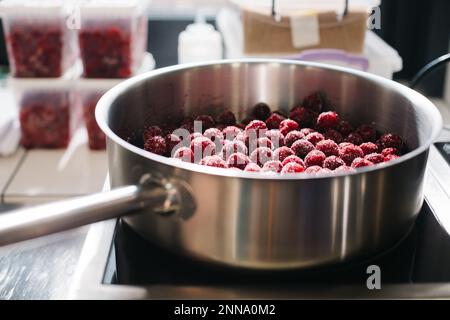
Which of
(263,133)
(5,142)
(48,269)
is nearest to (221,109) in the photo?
(263,133)

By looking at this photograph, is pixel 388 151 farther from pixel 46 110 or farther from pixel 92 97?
pixel 46 110

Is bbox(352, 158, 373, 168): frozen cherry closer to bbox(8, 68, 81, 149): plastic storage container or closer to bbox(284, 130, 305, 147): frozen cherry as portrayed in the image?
bbox(284, 130, 305, 147): frozen cherry

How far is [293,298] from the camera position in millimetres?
567

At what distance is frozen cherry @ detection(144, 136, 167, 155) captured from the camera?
750 mm

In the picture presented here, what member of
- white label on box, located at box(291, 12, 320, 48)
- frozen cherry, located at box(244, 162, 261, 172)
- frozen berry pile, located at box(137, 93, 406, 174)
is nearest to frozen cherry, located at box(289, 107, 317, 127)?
frozen berry pile, located at box(137, 93, 406, 174)

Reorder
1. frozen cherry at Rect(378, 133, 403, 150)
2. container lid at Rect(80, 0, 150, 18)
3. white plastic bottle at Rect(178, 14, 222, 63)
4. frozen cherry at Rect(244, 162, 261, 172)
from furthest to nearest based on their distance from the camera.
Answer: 1. white plastic bottle at Rect(178, 14, 222, 63)
2. container lid at Rect(80, 0, 150, 18)
3. frozen cherry at Rect(378, 133, 403, 150)
4. frozen cherry at Rect(244, 162, 261, 172)

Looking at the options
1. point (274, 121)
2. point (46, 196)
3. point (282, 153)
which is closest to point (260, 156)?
point (282, 153)

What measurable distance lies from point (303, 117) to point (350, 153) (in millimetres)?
139

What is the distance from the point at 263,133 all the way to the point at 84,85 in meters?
0.75

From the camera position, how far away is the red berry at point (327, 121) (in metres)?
0.85

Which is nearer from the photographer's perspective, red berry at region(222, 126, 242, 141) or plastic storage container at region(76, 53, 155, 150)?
red berry at region(222, 126, 242, 141)

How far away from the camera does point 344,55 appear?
127 centimetres

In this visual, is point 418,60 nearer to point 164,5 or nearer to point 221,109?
point 164,5

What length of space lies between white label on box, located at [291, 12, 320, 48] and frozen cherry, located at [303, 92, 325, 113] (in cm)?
45
